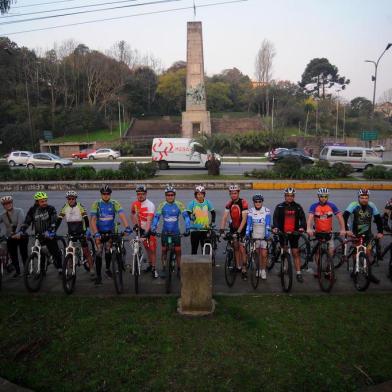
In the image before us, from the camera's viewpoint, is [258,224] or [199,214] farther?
[199,214]

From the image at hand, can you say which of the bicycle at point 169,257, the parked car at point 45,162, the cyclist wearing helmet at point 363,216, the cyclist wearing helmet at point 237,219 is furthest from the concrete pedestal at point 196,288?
the parked car at point 45,162

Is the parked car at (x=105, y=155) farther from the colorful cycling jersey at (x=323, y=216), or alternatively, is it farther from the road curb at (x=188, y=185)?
the colorful cycling jersey at (x=323, y=216)

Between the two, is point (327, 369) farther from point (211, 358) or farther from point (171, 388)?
point (171, 388)

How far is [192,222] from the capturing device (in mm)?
7133


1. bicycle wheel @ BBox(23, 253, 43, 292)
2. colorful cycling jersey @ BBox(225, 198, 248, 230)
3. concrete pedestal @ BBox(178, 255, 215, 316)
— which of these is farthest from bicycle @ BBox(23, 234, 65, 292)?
colorful cycling jersey @ BBox(225, 198, 248, 230)

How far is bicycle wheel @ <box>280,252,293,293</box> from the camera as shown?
21.1 ft

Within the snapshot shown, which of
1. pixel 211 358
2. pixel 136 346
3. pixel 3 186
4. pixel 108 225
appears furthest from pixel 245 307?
pixel 3 186

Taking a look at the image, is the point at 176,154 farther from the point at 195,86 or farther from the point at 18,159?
the point at 195,86

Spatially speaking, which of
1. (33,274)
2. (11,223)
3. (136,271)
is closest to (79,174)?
(11,223)

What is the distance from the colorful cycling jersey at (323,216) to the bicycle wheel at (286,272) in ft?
2.58

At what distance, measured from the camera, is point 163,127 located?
67188mm

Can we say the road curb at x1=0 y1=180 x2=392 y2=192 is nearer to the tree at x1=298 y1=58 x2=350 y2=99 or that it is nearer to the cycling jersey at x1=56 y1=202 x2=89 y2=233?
the cycling jersey at x1=56 y1=202 x2=89 y2=233

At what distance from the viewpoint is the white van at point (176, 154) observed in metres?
26.2

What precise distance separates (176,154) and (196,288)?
845 inches
